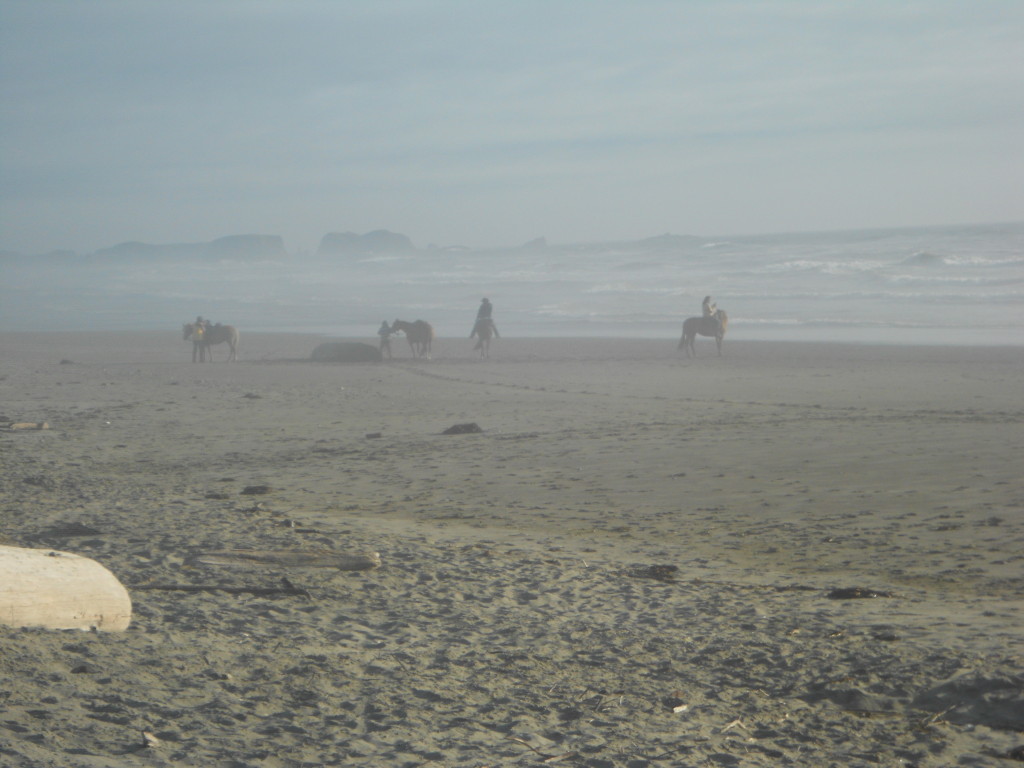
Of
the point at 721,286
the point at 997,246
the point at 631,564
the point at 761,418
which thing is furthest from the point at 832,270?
the point at 631,564

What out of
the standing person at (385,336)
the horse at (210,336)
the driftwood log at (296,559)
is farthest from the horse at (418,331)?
the driftwood log at (296,559)

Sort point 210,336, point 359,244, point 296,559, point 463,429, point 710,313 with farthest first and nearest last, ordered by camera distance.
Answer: point 359,244 → point 710,313 → point 210,336 → point 463,429 → point 296,559

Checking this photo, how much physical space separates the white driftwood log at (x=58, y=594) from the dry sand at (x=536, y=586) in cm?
13

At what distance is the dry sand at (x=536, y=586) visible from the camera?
3.70 metres

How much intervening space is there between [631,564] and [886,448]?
4.70 metres

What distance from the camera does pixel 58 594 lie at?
175 inches

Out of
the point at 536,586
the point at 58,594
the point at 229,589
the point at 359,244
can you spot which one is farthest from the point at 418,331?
the point at 359,244

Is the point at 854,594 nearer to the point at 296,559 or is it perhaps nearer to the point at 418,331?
the point at 296,559

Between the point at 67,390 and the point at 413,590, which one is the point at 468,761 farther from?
the point at 67,390

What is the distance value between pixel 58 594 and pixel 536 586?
8.13 ft

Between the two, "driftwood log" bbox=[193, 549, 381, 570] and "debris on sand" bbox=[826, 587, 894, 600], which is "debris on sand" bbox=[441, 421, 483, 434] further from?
"debris on sand" bbox=[826, 587, 894, 600]

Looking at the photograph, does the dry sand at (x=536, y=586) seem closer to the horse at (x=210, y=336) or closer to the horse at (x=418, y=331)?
the horse at (x=210, y=336)

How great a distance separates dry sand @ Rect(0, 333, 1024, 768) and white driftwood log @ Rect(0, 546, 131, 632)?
0.13 meters

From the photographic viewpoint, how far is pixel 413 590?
18.7ft
